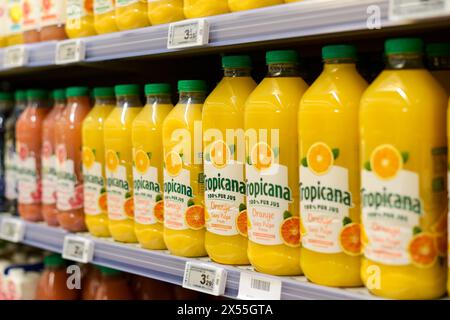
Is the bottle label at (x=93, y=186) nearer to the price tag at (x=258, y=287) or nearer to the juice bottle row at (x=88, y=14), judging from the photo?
the juice bottle row at (x=88, y=14)

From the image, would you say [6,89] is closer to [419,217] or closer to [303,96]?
[303,96]

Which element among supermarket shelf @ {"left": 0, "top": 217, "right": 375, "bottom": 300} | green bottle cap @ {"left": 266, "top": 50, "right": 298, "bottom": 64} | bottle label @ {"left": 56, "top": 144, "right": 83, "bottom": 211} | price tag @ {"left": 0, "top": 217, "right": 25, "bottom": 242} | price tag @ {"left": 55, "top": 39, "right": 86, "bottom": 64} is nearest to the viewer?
supermarket shelf @ {"left": 0, "top": 217, "right": 375, "bottom": 300}

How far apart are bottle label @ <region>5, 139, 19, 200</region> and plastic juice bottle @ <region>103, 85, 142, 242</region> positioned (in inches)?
23.2

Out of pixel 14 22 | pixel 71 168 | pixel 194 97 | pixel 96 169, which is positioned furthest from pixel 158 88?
pixel 14 22

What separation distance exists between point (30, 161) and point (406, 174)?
53.2 inches

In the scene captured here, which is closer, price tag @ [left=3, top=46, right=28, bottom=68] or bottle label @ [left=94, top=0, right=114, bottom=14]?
bottle label @ [left=94, top=0, right=114, bottom=14]

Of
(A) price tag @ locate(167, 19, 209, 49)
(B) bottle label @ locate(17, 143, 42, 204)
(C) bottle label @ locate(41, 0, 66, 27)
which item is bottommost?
(B) bottle label @ locate(17, 143, 42, 204)

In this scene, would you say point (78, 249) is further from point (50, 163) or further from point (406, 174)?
point (406, 174)

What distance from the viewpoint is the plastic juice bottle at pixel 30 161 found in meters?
1.93

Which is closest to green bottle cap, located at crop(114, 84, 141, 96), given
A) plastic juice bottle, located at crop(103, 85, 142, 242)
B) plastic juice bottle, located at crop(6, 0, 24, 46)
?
plastic juice bottle, located at crop(103, 85, 142, 242)

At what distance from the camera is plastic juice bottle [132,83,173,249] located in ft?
4.90

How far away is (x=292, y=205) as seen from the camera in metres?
1.21

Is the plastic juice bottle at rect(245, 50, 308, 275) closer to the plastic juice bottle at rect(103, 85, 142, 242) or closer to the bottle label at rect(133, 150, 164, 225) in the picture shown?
the bottle label at rect(133, 150, 164, 225)
